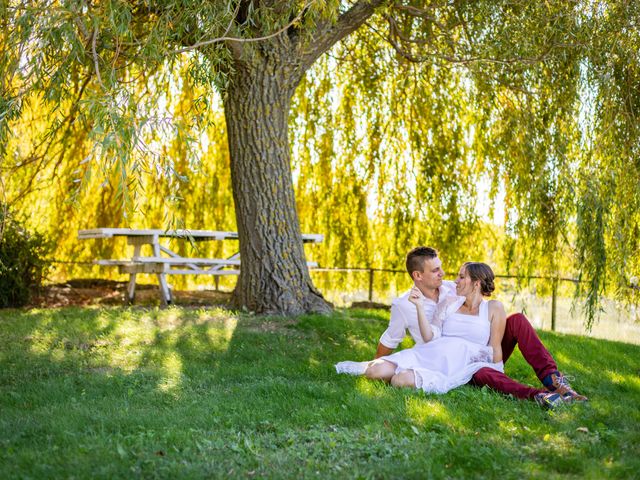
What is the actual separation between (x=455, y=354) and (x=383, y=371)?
0.54 meters

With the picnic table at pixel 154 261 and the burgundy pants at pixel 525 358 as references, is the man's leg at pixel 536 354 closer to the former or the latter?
the burgundy pants at pixel 525 358

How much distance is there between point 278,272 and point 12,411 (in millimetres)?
3862

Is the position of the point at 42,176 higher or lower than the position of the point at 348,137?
lower

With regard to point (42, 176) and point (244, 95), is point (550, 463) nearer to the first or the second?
point (244, 95)

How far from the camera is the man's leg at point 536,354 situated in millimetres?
5359

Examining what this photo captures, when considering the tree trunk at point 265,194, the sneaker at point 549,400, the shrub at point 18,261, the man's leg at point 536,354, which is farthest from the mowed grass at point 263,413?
the shrub at point 18,261

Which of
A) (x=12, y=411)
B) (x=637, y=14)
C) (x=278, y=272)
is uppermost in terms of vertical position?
(x=637, y=14)

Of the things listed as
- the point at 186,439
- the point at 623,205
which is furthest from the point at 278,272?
the point at 186,439

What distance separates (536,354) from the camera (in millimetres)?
5512

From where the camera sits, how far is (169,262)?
30.9 feet

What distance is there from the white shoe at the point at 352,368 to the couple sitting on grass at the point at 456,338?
0.07 meters

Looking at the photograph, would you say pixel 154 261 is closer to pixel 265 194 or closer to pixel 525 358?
pixel 265 194

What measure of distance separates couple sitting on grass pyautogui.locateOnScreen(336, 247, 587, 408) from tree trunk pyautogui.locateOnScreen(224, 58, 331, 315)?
2.59m

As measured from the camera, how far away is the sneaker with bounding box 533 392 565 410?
16.3 feet
